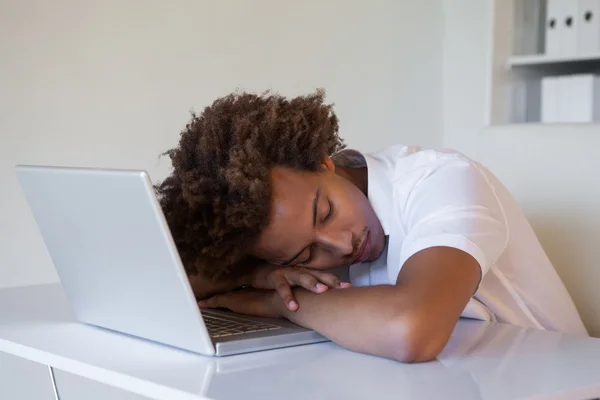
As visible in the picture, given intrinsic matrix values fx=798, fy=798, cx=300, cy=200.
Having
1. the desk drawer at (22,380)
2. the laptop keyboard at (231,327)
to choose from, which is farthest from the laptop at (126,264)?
the desk drawer at (22,380)

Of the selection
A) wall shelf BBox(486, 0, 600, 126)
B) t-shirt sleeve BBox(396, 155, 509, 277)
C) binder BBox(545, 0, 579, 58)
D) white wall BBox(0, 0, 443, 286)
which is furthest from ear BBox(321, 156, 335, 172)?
binder BBox(545, 0, 579, 58)

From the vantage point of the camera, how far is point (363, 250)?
1.10 m

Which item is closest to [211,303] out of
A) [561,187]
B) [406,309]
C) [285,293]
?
[285,293]

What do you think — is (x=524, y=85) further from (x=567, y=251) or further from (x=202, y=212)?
(x=202, y=212)

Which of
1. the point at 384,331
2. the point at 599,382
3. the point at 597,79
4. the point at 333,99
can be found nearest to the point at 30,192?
the point at 384,331

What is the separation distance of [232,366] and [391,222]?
41cm

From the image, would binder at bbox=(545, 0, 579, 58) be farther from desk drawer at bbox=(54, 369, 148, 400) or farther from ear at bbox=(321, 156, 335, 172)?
desk drawer at bbox=(54, 369, 148, 400)

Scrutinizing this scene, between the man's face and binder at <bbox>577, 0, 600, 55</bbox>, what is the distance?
1444 mm

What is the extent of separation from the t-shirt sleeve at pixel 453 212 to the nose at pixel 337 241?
8 cm

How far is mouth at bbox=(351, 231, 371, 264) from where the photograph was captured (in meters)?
A: 1.10

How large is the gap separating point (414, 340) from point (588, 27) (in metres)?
1.78

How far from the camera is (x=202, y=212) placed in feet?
3.49

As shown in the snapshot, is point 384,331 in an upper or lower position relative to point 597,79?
lower

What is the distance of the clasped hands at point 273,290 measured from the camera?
0.98 meters
